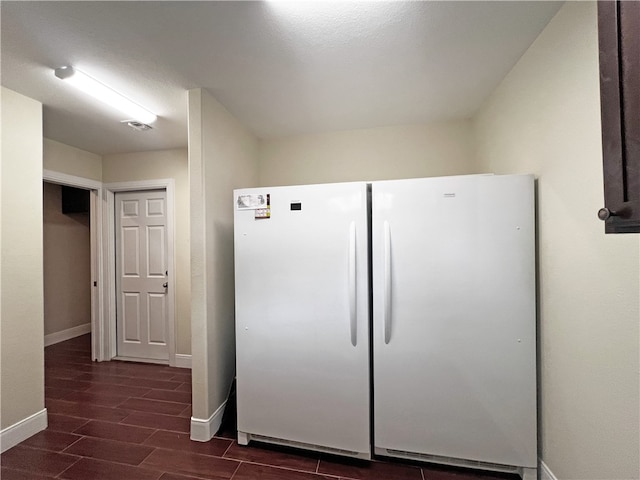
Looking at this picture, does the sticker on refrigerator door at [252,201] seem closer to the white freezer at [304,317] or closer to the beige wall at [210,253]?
the white freezer at [304,317]

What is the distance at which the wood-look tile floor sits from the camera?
Result: 5.14 ft

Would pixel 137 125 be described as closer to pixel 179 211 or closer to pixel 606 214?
pixel 179 211

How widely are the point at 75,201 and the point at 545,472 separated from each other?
577 centimetres

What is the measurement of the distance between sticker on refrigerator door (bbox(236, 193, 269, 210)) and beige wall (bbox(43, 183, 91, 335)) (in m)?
3.83

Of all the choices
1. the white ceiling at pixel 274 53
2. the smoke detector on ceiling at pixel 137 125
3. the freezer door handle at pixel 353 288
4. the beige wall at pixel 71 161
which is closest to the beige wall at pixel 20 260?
the white ceiling at pixel 274 53

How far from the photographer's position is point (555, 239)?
1.35 meters

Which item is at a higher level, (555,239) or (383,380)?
(555,239)

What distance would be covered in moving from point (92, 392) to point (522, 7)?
13.7 feet

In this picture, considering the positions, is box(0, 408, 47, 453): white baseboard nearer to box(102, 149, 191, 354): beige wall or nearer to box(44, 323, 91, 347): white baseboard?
box(102, 149, 191, 354): beige wall

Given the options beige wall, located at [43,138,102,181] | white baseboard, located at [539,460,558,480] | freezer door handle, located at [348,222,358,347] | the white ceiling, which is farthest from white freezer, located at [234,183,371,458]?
beige wall, located at [43,138,102,181]

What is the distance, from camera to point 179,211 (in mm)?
3045

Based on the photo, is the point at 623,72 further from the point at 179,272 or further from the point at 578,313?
the point at 179,272

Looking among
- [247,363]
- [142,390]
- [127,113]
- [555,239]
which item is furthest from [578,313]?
[142,390]

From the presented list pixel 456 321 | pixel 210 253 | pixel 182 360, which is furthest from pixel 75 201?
pixel 456 321
